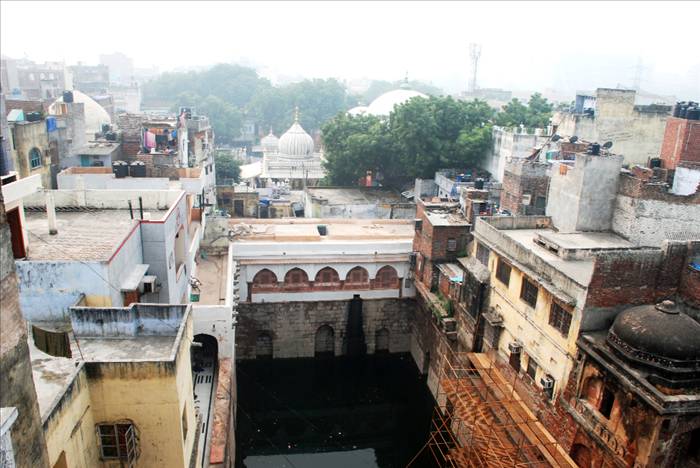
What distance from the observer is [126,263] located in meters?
14.8

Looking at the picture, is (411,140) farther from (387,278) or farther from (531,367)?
(531,367)

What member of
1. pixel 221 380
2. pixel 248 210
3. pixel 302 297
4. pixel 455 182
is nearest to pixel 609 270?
pixel 221 380

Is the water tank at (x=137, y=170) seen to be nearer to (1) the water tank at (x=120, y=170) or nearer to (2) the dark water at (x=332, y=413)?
(1) the water tank at (x=120, y=170)

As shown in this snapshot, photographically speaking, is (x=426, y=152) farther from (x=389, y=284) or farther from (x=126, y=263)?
(x=126, y=263)

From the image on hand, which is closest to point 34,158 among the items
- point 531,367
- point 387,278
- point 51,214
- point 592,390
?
point 51,214

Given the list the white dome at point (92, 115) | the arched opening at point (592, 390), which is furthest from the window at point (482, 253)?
the white dome at point (92, 115)

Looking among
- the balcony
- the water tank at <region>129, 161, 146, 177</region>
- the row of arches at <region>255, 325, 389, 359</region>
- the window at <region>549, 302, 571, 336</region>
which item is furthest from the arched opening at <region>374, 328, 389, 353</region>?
the water tank at <region>129, 161, 146, 177</region>

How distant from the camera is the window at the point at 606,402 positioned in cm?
1494

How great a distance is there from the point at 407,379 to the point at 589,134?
19301 mm

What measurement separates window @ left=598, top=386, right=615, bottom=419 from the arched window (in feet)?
46.7

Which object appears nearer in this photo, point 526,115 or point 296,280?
point 296,280

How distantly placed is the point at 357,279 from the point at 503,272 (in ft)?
30.4

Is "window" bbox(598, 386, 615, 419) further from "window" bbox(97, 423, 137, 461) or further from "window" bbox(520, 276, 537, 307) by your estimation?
"window" bbox(97, 423, 137, 461)

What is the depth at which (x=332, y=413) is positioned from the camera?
83.3 feet
